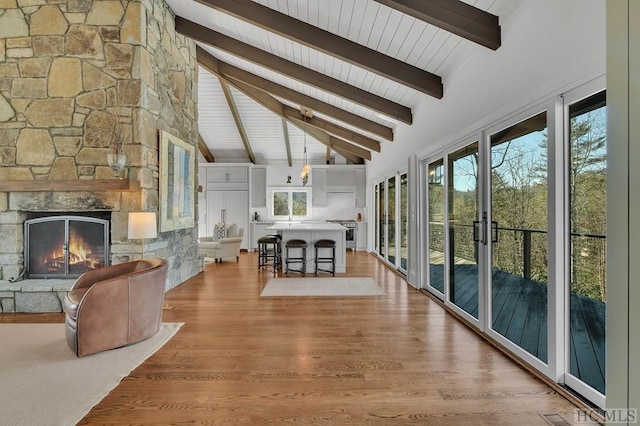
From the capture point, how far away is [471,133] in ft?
10.9

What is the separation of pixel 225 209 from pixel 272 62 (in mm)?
5558

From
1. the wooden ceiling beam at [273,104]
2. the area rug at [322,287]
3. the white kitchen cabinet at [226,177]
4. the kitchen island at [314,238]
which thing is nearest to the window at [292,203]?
the white kitchen cabinet at [226,177]

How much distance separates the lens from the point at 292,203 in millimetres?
9961

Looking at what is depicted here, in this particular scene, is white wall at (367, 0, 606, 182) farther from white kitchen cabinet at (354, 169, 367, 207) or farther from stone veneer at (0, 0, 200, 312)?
white kitchen cabinet at (354, 169, 367, 207)

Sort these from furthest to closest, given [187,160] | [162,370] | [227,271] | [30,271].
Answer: [227,271] < [187,160] < [30,271] < [162,370]

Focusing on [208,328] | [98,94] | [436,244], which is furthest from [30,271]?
[436,244]

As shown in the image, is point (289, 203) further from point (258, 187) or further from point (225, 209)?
point (225, 209)

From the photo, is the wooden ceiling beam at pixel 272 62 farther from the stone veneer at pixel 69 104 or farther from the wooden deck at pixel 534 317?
the wooden deck at pixel 534 317

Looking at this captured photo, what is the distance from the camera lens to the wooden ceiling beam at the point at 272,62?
16.0 feet

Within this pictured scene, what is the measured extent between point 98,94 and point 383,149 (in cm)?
528

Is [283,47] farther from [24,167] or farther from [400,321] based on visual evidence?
[400,321]

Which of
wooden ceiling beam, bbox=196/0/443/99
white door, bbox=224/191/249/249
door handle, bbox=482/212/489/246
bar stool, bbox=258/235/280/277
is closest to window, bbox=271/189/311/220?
white door, bbox=224/191/249/249

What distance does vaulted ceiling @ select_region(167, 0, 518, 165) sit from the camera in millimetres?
2812

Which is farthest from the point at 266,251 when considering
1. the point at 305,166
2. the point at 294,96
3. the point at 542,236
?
the point at 542,236
